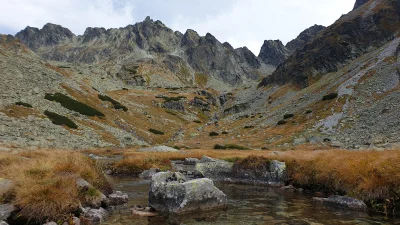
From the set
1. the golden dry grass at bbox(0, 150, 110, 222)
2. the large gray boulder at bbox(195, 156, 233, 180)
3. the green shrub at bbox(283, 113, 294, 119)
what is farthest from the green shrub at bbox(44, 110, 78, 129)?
the green shrub at bbox(283, 113, 294, 119)

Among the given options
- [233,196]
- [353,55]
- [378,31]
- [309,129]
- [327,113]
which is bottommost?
[233,196]

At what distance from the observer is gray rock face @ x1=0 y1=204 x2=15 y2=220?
11344 mm

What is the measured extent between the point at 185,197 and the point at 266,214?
4414 mm

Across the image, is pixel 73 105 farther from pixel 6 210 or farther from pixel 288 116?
pixel 6 210

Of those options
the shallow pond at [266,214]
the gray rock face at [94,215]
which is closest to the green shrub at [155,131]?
the shallow pond at [266,214]

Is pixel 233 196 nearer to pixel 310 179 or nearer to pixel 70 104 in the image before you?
pixel 310 179

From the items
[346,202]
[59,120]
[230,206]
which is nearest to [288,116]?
[59,120]

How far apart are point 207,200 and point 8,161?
13.8 metres

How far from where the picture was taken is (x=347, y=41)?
125 meters

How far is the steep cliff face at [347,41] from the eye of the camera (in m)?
118

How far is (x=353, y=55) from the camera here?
116500mm

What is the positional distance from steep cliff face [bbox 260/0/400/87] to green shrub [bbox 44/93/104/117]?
84811 millimetres

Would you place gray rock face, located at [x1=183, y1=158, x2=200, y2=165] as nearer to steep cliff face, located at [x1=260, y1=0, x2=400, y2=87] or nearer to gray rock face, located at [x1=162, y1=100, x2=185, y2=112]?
steep cliff face, located at [x1=260, y1=0, x2=400, y2=87]

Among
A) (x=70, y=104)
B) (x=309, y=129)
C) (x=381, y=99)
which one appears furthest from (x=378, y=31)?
(x=70, y=104)
